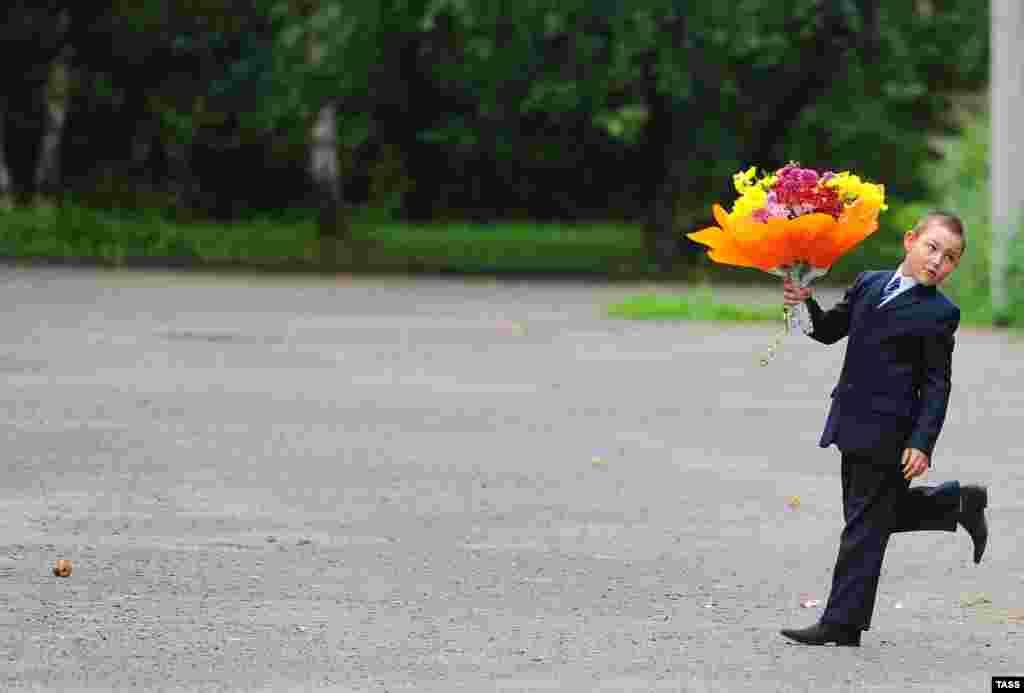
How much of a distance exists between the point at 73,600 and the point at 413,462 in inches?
154

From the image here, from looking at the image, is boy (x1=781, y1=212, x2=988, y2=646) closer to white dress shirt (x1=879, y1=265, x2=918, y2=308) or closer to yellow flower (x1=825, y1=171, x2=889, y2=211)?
white dress shirt (x1=879, y1=265, x2=918, y2=308)

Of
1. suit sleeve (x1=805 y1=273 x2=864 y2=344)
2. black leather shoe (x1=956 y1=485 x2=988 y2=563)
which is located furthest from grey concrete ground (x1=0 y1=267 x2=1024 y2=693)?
suit sleeve (x1=805 y1=273 x2=864 y2=344)

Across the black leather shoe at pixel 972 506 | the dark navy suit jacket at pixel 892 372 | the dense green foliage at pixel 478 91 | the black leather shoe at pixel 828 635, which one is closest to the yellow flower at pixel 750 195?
the dark navy suit jacket at pixel 892 372

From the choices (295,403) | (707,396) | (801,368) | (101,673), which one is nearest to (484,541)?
(101,673)

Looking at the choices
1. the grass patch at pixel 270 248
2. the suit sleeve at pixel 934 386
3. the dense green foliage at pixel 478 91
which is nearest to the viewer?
the suit sleeve at pixel 934 386

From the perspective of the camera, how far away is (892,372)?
698cm

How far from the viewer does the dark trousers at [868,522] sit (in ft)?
22.8

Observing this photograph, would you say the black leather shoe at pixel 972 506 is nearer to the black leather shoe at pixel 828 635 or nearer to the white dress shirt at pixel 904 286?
the black leather shoe at pixel 828 635

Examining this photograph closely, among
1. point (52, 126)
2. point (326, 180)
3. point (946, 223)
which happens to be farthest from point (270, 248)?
point (946, 223)

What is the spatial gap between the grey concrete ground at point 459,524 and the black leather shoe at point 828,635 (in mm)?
61

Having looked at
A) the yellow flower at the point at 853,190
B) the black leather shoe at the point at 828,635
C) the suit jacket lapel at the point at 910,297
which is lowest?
the black leather shoe at the point at 828,635

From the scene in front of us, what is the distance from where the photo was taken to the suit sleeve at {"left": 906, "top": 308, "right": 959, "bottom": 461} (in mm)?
6852

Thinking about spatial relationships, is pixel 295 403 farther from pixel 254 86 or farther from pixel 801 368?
pixel 254 86

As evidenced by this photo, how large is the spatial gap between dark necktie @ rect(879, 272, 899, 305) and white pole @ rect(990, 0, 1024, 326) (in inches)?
576
